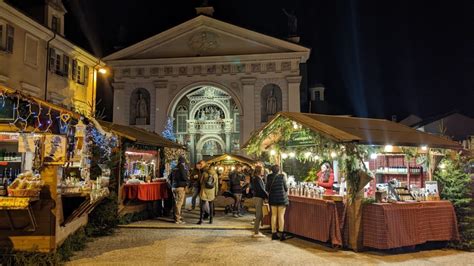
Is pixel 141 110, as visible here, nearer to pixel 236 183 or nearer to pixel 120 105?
pixel 120 105

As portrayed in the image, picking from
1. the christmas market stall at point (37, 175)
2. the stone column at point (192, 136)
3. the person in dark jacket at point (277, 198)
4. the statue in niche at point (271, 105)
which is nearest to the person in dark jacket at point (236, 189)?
the person in dark jacket at point (277, 198)

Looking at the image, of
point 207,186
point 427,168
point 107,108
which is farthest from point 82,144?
point 107,108

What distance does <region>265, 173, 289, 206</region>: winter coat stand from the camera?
9367 mm

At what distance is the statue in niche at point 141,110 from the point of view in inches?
1005

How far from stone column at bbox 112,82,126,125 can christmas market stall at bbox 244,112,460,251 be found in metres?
17.0

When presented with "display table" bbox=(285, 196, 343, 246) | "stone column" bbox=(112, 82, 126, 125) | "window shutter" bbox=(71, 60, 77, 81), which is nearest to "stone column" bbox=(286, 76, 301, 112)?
"stone column" bbox=(112, 82, 126, 125)

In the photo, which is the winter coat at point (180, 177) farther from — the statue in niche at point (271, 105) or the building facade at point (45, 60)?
the statue in niche at point (271, 105)

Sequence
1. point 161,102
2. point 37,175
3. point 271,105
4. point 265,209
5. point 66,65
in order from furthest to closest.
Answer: point 161,102
point 271,105
point 66,65
point 265,209
point 37,175

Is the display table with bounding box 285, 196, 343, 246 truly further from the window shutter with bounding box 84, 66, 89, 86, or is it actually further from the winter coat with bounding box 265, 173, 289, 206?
the window shutter with bounding box 84, 66, 89, 86

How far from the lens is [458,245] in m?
8.69

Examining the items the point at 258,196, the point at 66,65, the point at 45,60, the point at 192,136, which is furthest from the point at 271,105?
the point at 258,196

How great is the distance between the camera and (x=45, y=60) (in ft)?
60.2

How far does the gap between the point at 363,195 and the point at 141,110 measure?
19.8m

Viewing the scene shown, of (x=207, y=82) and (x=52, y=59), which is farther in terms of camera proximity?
(x=207, y=82)
